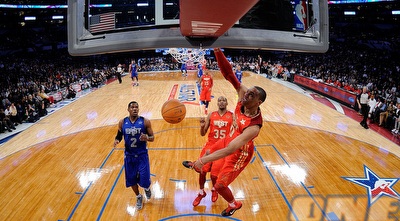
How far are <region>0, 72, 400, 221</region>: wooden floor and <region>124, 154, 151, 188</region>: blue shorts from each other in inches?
23.1

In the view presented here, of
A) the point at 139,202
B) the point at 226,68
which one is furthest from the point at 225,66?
the point at 139,202

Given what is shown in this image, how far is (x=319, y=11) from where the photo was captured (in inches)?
89.0

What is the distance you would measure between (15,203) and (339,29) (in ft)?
114

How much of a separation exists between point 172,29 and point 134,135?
8.34 feet

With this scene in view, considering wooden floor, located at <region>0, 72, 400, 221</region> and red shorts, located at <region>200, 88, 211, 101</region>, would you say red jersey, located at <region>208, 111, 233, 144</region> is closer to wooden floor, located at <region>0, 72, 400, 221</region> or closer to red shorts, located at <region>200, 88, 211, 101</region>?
wooden floor, located at <region>0, 72, 400, 221</region>

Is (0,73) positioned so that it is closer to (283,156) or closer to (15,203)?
(15,203)

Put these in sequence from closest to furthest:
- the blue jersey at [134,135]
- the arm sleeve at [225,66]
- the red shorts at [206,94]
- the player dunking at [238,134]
Answer: the player dunking at [238,134] < the arm sleeve at [225,66] < the blue jersey at [134,135] < the red shorts at [206,94]

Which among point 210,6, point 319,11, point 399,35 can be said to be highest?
point 399,35

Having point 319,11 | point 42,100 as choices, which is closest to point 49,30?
point 42,100

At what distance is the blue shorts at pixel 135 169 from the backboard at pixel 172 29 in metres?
2.55

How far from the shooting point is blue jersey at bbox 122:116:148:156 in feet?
14.7

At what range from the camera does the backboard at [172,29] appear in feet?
7.43

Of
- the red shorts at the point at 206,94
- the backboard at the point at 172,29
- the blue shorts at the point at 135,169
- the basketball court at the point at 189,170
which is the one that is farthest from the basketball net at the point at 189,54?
the backboard at the point at 172,29

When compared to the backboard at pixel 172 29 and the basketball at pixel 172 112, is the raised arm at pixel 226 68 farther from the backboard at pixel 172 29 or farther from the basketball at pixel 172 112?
the basketball at pixel 172 112
